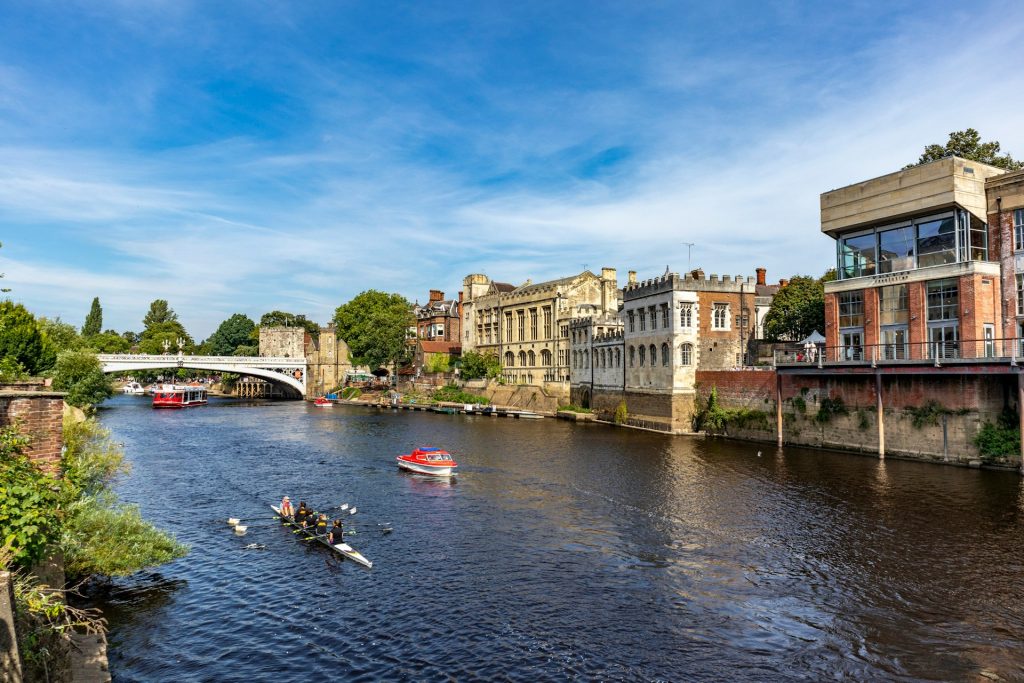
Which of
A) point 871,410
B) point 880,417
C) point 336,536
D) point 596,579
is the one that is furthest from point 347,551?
point 871,410

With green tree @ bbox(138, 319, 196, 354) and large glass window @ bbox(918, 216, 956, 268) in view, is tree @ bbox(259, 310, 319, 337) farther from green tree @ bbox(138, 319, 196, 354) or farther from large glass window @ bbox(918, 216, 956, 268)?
large glass window @ bbox(918, 216, 956, 268)

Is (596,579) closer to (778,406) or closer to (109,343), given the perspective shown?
(778,406)

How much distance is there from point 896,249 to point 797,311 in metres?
22.7

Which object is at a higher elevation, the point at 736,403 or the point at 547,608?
the point at 736,403

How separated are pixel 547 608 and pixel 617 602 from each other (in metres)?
2.44

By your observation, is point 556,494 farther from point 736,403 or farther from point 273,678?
point 736,403

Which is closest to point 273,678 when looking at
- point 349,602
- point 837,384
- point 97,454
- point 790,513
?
point 349,602

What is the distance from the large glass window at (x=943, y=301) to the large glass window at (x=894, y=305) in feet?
5.59

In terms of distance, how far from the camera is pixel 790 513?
33312mm

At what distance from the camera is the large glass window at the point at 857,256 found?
51.7 metres

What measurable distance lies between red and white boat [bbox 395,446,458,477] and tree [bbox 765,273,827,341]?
1786 inches

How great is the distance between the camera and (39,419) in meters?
17.3

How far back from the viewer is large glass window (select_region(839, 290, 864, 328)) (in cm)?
5238

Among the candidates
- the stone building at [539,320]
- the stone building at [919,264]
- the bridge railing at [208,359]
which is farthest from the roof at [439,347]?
the stone building at [919,264]
